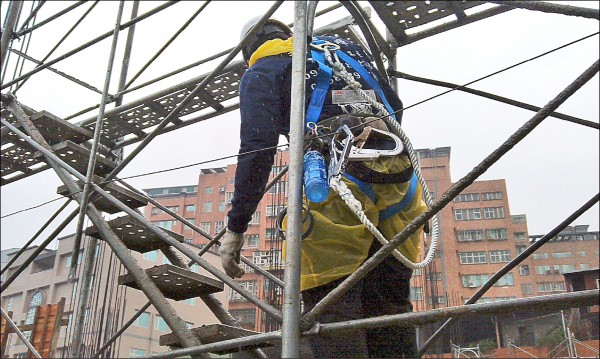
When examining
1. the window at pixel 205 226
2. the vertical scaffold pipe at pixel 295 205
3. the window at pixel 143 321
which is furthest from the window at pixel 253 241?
the vertical scaffold pipe at pixel 295 205

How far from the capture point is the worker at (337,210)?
7.64ft

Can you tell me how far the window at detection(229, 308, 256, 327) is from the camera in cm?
535

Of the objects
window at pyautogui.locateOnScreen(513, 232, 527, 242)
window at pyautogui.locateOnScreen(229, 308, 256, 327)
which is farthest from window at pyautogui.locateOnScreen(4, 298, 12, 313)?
window at pyautogui.locateOnScreen(513, 232, 527, 242)

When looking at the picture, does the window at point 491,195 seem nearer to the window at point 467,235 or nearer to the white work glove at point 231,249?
the window at point 467,235

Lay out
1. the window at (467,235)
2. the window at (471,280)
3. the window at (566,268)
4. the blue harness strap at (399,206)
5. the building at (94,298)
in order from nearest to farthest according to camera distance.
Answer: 1. the blue harness strap at (399,206)
2. the building at (94,298)
3. the window at (566,268)
4. the window at (467,235)
5. the window at (471,280)

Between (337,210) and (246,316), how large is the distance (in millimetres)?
3925

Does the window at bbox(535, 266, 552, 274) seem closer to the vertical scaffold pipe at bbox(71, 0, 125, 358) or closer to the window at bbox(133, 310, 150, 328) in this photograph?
the window at bbox(133, 310, 150, 328)

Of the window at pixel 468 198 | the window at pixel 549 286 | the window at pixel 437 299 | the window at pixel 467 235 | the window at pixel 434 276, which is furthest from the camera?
the window at pixel 549 286

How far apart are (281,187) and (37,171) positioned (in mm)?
2484

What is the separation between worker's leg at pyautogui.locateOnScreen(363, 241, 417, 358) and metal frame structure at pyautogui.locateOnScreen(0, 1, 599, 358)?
0.25 meters

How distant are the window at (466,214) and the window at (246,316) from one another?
3948 mm

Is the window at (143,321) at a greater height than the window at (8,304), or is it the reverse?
the window at (8,304)

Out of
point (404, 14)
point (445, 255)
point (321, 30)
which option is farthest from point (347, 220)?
point (445, 255)

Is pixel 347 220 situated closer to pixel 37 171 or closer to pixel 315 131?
pixel 315 131
